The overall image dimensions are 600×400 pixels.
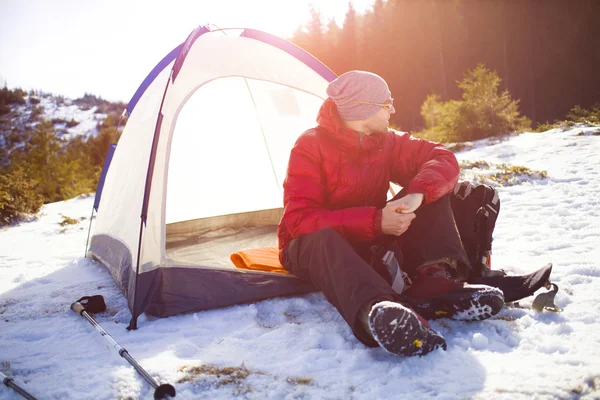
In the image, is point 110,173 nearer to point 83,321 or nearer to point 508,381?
point 83,321

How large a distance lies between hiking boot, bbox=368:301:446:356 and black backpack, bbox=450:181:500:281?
0.82m

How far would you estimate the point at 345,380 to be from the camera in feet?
5.28

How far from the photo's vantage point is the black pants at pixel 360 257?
1.72 metres

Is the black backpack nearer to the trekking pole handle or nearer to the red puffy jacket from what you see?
the red puffy jacket

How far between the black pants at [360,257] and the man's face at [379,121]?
54cm

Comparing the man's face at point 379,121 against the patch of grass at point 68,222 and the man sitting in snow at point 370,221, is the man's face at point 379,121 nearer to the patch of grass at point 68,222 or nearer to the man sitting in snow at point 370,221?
the man sitting in snow at point 370,221

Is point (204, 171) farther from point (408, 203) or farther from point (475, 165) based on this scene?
point (475, 165)

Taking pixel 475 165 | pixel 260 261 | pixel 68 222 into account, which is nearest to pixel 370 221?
pixel 260 261

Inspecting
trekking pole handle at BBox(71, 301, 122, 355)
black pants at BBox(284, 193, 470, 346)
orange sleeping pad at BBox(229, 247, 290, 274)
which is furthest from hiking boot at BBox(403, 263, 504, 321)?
trekking pole handle at BBox(71, 301, 122, 355)

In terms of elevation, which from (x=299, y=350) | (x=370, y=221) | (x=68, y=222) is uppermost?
(x=370, y=221)

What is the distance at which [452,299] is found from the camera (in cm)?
197

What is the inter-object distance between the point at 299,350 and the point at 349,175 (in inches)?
38.7

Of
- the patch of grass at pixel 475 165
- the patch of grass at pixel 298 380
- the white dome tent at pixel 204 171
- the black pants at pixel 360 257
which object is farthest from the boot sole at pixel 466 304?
the patch of grass at pixel 475 165

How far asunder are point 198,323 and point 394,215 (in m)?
1.28
